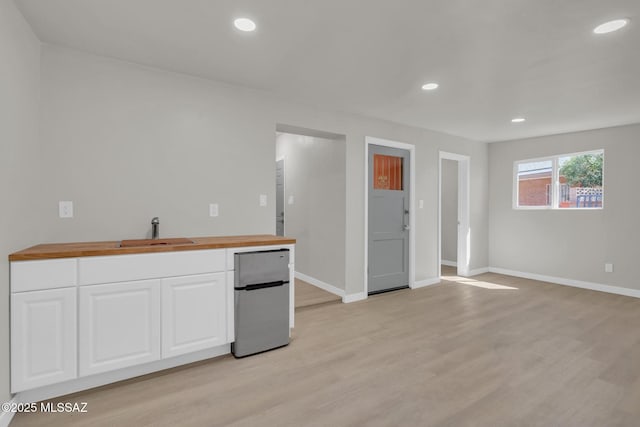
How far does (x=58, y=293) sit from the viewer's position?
1.93 meters

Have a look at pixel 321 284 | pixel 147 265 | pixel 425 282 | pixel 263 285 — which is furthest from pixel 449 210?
pixel 147 265

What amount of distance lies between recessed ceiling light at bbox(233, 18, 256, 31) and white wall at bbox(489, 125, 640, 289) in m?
5.22

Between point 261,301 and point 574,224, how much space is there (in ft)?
16.6

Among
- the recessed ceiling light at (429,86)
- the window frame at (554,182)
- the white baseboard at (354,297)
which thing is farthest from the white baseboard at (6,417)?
the window frame at (554,182)

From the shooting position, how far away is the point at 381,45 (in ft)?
7.71

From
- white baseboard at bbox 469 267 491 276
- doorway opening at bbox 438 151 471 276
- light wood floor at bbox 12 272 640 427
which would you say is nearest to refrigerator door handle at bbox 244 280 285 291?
light wood floor at bbox 12 272 640 427

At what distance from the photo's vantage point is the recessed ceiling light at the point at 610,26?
6.57 ft

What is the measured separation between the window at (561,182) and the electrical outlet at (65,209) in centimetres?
630

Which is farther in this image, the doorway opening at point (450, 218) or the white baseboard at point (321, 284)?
the doorway opening at point (450, 218)

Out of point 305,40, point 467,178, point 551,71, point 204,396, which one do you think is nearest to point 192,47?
point 305,40

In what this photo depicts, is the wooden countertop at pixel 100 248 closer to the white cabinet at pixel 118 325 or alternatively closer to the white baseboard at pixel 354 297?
the white cabinet at pixel 118 325

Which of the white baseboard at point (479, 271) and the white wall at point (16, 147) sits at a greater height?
the white wall at point (16, 147)

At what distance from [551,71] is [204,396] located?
12.3 feet

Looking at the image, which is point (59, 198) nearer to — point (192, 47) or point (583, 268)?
point (192, 47)
